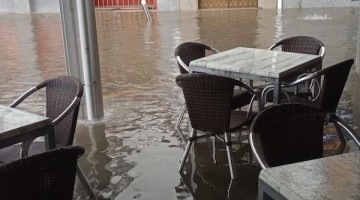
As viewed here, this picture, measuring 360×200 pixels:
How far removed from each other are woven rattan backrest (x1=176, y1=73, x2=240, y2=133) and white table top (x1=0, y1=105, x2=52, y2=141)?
1.02m

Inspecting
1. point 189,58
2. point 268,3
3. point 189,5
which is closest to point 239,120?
point 189,58

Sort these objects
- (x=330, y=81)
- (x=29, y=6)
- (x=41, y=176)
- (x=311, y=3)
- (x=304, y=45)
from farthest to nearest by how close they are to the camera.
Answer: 1. (x=29, y=6)
2. (x=311, y=3)
3. (x=304, y=45)
4. (x=330, y=81)
5. (x=41, y=176)

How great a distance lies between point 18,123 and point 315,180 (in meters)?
1.40

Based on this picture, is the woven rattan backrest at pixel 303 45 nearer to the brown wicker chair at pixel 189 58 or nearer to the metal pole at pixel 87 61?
the brown wicker chair at pixel 189 58

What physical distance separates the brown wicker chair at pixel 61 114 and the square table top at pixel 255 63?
3.48 feet

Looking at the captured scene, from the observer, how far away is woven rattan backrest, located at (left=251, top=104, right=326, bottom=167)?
6.55 ft

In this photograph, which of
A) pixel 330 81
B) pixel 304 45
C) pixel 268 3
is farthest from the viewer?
pixel 268 3

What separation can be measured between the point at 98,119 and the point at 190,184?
1771mm

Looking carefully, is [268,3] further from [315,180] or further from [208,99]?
[315,180]

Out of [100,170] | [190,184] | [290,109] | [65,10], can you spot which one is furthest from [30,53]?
[290,109]

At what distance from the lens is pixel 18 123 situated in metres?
2.21

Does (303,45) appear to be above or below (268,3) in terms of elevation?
above

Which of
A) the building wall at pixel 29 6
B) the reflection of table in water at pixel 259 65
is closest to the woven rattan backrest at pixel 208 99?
the reflection of table in water at pixel 259 65

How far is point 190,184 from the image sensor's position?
3145 millimetres
